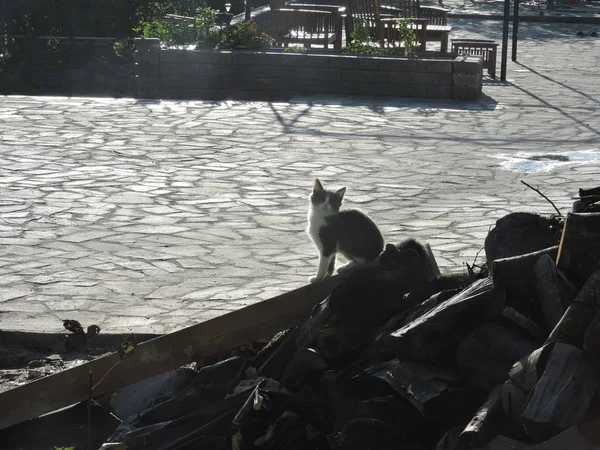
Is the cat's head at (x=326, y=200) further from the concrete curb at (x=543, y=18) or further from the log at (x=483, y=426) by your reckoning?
the concrete curb at (x=543, y=18)

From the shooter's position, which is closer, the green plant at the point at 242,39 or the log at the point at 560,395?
the log at the point at 560,395

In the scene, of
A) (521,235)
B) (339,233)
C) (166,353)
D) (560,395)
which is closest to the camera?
(560,395)

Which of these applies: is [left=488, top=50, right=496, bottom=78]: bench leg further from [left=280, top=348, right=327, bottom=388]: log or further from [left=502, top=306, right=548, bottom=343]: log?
[left=502, top=306, right=548, bottom=343]: log

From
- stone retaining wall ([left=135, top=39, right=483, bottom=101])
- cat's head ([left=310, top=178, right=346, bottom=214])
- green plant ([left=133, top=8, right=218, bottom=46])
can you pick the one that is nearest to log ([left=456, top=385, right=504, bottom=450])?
cat's head ([left=310, top=178, right=346, bottom=214])

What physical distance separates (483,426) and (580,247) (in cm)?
111

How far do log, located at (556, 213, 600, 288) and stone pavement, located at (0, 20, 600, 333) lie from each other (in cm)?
260

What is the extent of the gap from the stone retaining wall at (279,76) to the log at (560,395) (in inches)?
473

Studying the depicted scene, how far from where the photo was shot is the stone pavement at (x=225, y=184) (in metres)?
6.91

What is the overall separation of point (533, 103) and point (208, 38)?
5819 millimetres

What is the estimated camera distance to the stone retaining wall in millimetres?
15492

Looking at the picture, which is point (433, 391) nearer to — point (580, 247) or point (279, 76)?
point (580, 247)

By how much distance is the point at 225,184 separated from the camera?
1002cm

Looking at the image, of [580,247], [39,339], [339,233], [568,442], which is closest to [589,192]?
[580,247]

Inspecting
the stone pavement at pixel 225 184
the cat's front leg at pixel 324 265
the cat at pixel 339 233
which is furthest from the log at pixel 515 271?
the stone pavement at pixel 225 184
